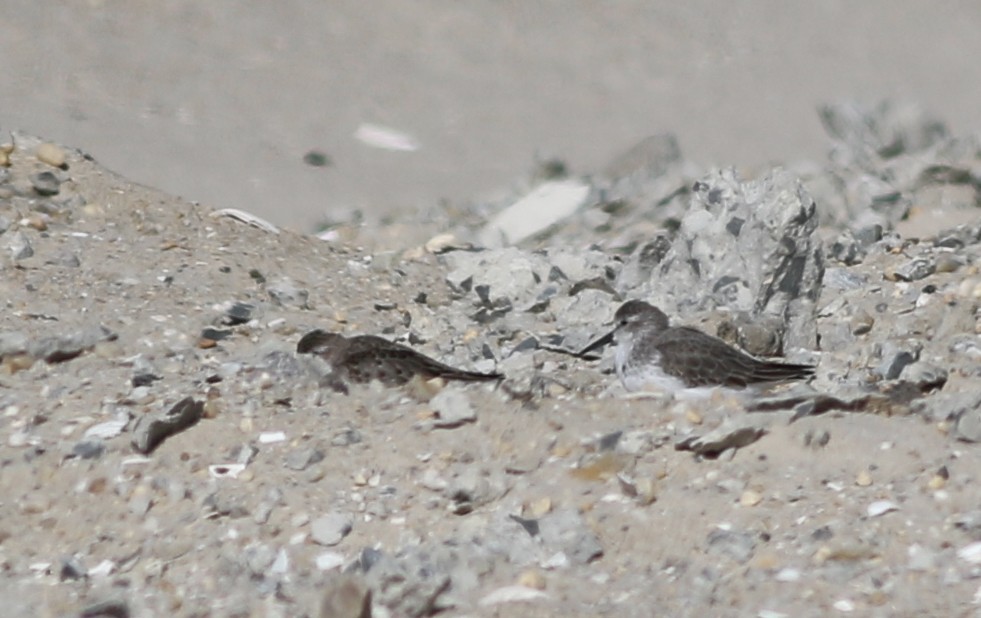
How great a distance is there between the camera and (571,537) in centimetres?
455

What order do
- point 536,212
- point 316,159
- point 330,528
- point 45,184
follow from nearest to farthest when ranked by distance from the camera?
point 330,528 < point 45,184 < point 536,212 < point 316,159

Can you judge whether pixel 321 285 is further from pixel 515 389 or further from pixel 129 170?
pixel 129 170

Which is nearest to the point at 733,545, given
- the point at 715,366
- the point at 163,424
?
the point at 715,366

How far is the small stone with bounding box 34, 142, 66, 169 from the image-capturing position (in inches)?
324

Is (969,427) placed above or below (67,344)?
above

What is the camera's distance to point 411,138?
10742mm

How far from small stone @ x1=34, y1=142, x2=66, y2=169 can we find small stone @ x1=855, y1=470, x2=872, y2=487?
5062mm

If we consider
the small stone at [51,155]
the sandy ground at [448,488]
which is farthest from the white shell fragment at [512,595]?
the small stone at [51,155]

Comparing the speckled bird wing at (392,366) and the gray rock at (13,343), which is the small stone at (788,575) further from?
the gray rock at (13,343)

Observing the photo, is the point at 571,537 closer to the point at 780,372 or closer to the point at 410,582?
the point at 410,582

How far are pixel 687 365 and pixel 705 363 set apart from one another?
0.07 metres

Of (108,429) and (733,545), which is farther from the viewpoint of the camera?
(108,429)

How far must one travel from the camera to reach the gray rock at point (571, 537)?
14.8 feet

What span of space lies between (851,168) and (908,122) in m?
0.85
